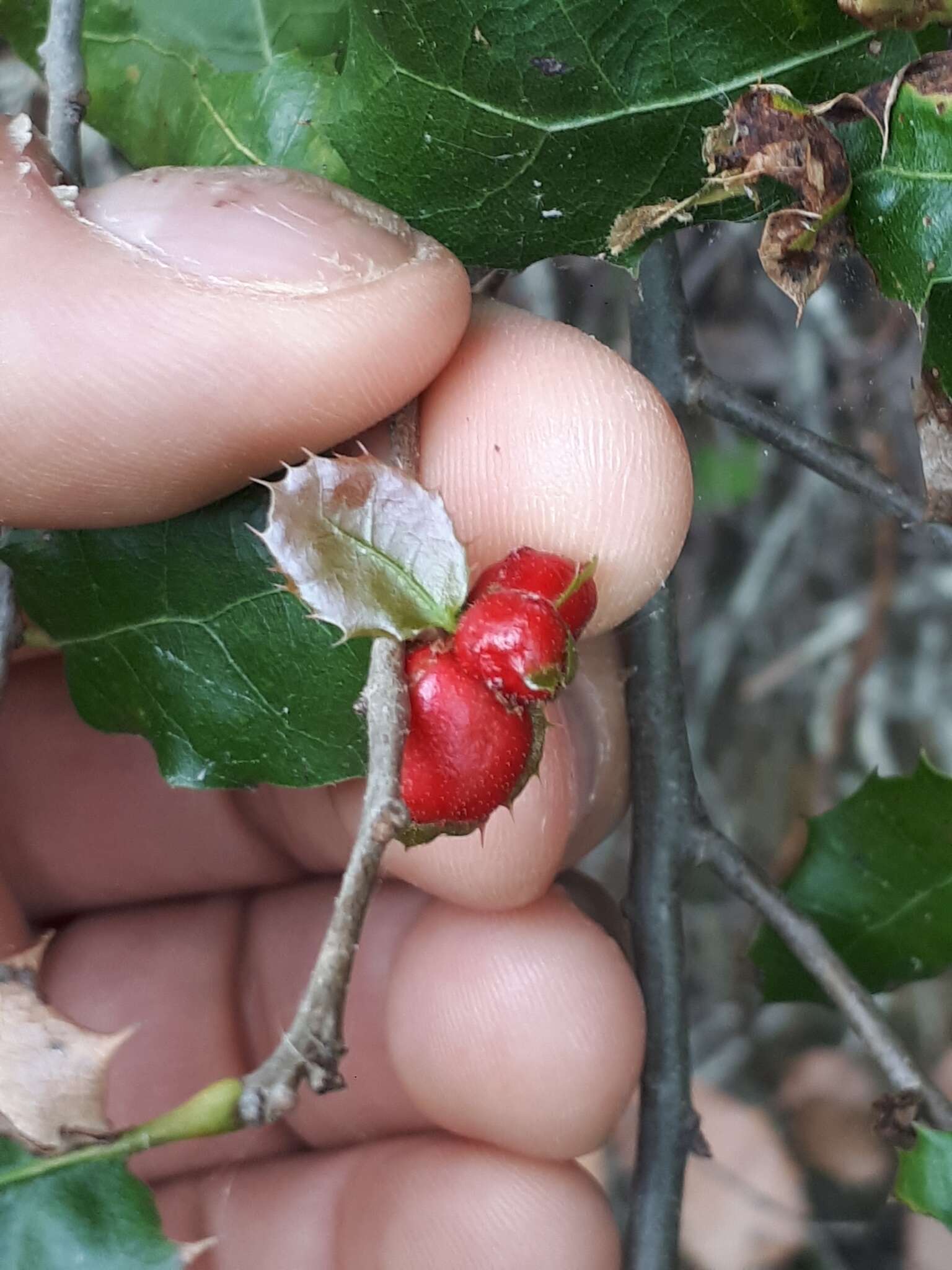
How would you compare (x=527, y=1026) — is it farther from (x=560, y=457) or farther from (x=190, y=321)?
(x=190, y=321)

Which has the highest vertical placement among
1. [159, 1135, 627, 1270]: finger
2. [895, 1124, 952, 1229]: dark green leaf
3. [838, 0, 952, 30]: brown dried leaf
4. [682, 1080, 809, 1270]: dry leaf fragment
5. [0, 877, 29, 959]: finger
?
[838, 0, 952, 30]: brown dried leaf

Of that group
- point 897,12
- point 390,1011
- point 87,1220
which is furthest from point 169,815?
point 897,12

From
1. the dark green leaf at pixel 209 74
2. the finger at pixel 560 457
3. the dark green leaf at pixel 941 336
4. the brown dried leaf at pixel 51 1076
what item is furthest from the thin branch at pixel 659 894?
the brown dried leaf at pixel 51 1076

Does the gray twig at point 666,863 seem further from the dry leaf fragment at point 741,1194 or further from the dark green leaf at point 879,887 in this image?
the dry leaf fragment at point 741,1194

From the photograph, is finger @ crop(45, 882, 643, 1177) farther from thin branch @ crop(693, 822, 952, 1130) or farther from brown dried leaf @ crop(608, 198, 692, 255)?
brown dried leaf @ crop(608, 198, 692, 255)

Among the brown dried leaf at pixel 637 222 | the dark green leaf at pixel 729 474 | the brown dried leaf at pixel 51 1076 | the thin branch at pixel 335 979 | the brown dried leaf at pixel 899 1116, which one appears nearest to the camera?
the thin branch at pixel 335 979

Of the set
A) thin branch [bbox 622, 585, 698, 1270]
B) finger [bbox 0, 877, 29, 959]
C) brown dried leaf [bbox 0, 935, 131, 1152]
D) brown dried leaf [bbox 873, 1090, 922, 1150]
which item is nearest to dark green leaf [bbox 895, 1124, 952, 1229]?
brown dried leaf [bbox 873, 1090, 922, 1150]
